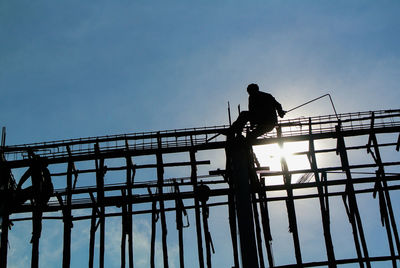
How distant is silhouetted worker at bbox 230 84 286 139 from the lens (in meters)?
12.0

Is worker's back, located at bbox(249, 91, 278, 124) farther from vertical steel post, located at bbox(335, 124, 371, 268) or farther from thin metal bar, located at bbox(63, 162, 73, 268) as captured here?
thin metal bar, located at bbox(63, 162, 73, 268)

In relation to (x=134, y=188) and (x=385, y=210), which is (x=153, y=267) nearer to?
(x=134, y=188)

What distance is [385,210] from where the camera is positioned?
1465 cm

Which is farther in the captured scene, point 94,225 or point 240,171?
point 94,225

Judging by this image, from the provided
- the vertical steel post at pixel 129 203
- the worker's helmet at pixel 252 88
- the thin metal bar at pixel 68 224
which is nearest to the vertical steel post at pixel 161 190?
the vertical steel post at pixel 129 203

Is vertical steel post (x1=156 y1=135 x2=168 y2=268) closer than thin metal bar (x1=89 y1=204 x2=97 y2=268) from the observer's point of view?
No

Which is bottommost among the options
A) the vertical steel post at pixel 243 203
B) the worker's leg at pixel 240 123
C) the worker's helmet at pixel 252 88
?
the vertical steel post at pixel 243 203

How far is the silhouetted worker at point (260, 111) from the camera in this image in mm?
12023

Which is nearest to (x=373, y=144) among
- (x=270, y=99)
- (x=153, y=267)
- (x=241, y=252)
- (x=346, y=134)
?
(x=346, y=134)

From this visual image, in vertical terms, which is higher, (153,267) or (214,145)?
(214,145)

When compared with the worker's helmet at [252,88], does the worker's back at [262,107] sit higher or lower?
lower

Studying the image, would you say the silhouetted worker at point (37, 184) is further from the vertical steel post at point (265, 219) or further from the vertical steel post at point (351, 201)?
the vertical steel post at point (351, 201)

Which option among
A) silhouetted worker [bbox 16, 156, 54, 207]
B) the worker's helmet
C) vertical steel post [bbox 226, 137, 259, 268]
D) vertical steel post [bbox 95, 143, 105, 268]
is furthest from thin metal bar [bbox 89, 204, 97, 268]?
the worker's helmet

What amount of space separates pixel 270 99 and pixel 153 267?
7.21m
